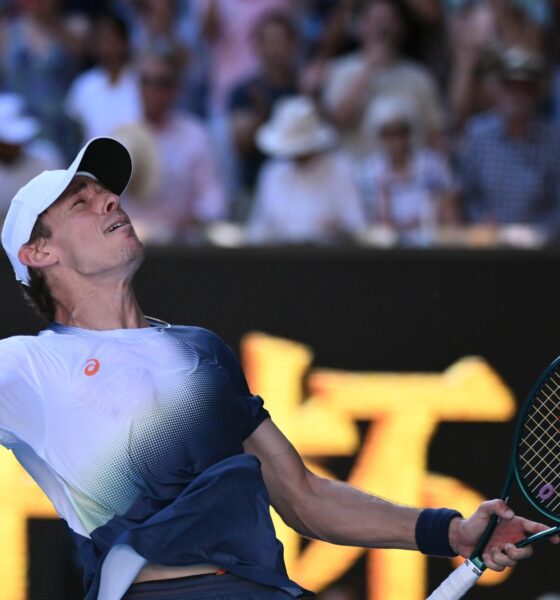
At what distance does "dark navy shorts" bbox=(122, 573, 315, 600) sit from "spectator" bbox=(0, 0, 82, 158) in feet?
15.3

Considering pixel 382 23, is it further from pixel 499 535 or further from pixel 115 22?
pixel 499 535

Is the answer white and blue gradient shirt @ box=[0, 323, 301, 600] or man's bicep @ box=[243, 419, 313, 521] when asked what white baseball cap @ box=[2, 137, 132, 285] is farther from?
man's bicep @ box=[243, 419, 313, 521]

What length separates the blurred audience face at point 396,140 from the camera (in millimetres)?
7168

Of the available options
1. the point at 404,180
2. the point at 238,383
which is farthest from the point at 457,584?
the point at 404,180

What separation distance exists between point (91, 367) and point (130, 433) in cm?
18

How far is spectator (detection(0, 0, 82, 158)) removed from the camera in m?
7.77

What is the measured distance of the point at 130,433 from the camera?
10.9ft

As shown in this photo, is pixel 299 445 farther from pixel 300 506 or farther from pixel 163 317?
pixel 300 506

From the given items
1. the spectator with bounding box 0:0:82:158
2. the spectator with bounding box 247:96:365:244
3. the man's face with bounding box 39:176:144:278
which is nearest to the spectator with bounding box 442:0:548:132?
the spectator with bounding box 247:96:365:244

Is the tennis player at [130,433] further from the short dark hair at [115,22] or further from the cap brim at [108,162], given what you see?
the short dark hair at [115,22]

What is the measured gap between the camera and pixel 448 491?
581cm

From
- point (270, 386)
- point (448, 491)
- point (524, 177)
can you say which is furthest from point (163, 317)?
point (524, 177)

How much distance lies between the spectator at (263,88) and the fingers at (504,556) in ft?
14.6

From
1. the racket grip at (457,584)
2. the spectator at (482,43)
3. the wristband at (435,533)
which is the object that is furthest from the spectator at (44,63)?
the racket grip at (457,584)
